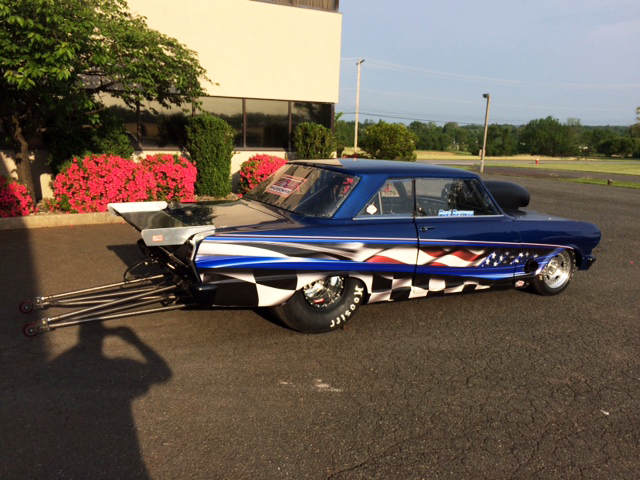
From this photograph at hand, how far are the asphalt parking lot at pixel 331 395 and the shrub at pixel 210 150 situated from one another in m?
6.18

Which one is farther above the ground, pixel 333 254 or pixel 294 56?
pixel 294 56

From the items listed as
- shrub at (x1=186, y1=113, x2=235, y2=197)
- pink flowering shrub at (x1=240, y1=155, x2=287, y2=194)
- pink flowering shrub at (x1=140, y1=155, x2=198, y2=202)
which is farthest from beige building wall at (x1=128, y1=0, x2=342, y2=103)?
pink flowering shrub at (x1=140, y1=155, x2=198, y2=202)

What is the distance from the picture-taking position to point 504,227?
5.38 meters

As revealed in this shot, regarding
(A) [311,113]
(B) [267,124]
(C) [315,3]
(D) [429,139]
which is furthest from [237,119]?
(D) [429,139]

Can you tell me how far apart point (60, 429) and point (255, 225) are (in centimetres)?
208

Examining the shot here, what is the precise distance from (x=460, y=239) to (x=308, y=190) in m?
1.62

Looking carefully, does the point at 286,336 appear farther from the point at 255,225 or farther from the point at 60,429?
the point at 60,429

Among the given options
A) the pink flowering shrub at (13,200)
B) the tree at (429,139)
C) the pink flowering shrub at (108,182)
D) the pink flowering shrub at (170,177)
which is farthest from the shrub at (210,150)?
the tree at (429,139)

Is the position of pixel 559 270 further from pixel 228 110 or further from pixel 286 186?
pixel 228 110

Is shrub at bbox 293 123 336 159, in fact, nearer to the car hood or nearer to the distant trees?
the car hood

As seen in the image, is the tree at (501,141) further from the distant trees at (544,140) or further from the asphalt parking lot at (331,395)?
the asphalt parking lot at (331,395)

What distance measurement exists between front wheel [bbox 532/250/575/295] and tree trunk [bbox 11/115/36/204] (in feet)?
28.7

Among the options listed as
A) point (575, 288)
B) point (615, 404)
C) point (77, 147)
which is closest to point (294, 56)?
point (77, 147)

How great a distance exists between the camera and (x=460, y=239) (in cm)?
503
